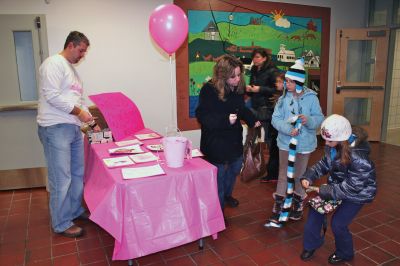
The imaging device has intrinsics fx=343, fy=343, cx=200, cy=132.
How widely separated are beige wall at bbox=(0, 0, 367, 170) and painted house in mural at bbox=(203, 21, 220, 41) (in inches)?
26.3

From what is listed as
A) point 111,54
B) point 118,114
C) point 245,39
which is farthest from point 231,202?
point 245,39

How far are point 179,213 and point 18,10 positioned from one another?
9.49 ft

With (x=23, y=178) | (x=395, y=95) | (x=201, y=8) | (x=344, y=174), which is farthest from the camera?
(x=395, y=95)

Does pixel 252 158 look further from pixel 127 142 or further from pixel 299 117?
pixel 127 142

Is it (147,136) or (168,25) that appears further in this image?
(147,136)

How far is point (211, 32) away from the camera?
15.2ft

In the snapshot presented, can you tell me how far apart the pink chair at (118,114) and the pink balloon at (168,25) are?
0.72 m

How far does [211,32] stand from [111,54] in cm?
139

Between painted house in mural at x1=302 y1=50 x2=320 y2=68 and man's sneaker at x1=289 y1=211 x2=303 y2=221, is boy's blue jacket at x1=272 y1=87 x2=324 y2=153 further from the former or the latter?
painted house in mural at x1=302 y1=50 x2=320 y2=68

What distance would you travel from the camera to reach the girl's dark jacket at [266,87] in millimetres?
3654

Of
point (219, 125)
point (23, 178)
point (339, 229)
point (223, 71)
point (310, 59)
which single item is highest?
point (310, 59)

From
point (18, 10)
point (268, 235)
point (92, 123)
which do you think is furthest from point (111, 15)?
point (268, 235)

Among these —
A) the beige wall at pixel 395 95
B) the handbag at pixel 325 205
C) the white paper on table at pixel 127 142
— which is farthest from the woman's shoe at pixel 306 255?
the beige wall at pixel 395 95

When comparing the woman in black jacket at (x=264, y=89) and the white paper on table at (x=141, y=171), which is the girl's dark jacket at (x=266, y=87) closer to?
the woman in black jacket at (x=264, y=89)
